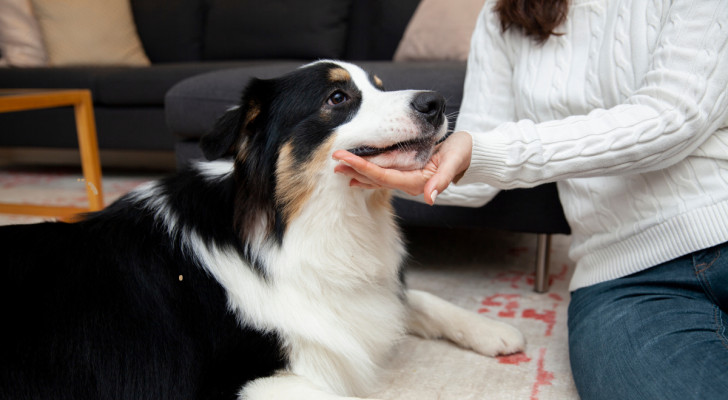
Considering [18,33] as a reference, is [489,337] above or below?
above

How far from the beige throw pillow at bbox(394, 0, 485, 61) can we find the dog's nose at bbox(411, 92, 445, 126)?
2130mm

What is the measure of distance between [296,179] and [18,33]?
3.82 meters

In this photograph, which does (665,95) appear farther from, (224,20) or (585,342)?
(224,20)

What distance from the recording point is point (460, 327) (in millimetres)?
1526

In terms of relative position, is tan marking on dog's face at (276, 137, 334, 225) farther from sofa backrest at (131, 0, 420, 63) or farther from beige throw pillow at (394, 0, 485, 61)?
sofa backrest at (131, 0, 420, 63)

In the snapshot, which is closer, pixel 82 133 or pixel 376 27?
pixel 82 133

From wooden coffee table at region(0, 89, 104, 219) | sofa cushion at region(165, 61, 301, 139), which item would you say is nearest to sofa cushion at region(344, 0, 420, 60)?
sofa cushion at region(165, 61, 301, 139)

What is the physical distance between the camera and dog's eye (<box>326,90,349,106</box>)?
1.25 metres

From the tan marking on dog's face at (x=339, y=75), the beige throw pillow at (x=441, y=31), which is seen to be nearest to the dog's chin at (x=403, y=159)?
the tan marking on dog's face at (x=339, y=75)

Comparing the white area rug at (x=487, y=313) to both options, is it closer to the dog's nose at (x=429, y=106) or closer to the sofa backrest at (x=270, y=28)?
the dog's nose at (x=429, y=106)

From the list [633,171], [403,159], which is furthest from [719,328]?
[403,159]

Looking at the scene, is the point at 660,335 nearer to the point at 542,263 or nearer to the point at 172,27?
the point at 542,263

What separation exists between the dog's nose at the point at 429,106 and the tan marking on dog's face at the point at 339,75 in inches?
8.2

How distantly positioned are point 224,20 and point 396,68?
96.8 inches
